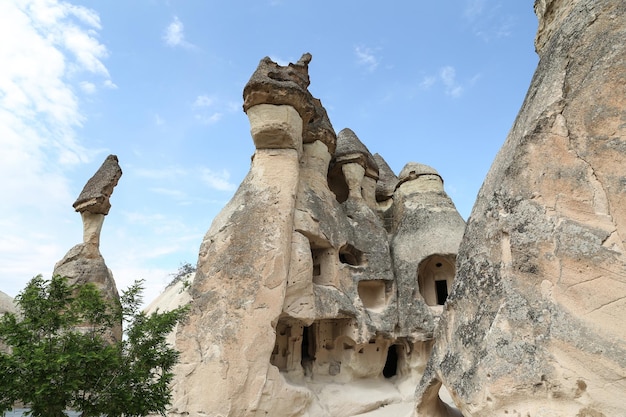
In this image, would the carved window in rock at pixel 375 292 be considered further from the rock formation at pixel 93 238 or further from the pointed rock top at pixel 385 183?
the rock formation at pixel 93 238

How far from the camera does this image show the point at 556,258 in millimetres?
3623

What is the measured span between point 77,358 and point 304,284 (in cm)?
517

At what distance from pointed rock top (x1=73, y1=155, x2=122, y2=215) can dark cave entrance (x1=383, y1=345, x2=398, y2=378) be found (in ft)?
30.3

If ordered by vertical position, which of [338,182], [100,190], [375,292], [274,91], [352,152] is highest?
[352,152]

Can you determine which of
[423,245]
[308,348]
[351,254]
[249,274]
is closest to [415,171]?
[423,245]

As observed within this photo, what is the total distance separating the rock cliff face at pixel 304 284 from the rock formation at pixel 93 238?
534 centimetres

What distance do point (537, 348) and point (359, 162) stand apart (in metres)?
9.66

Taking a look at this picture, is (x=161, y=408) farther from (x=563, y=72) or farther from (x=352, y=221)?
(x=352, y=221)

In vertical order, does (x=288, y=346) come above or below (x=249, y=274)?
below

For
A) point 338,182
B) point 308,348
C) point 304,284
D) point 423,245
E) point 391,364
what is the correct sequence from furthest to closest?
point 338,182 < point 391,364 < point 423,245 < point 308,348 < point 304,284

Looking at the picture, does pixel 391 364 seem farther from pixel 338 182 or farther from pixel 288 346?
pixel 338 182

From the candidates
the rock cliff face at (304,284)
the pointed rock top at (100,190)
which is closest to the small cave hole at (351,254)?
the rock cliff face at (304,284)

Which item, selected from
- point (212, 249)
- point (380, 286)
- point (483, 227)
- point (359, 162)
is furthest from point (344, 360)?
point (483, 227)

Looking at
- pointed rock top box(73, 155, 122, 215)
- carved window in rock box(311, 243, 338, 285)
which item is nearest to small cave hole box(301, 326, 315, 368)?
carved window in rock box(311, 243, 338, 285)
